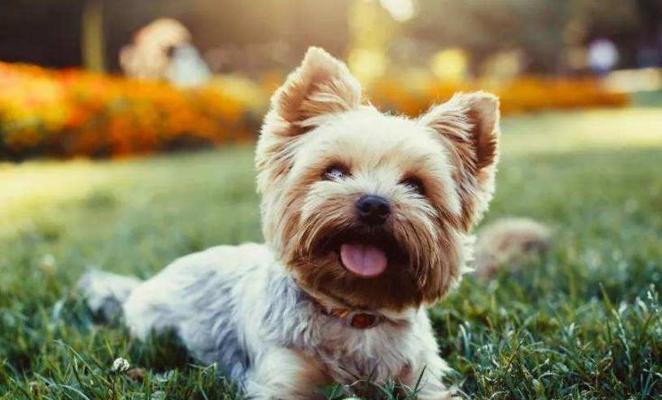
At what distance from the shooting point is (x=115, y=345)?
13.1 ft

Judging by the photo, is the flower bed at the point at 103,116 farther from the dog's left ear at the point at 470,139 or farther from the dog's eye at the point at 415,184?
Result: the dog's eye at the point at 415,184

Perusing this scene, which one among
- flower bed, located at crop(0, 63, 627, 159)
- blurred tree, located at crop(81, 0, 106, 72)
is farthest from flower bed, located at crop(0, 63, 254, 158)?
blurred tree, located at crop(81, 0, 106, 72)

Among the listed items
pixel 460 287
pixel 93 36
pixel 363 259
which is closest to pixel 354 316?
pixel 363 259

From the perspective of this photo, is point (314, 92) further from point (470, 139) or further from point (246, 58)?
point (246, 58)

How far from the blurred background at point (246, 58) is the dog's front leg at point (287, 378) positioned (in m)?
1.50

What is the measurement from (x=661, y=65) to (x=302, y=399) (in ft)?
206

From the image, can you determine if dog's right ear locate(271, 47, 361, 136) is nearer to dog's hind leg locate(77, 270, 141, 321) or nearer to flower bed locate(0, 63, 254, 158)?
dog's hind leg locate(77, 270, 141, 321)

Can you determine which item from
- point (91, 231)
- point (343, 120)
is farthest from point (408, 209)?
point (91, 231)

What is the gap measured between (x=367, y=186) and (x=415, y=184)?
282 millimetres

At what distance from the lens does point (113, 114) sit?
15688mm

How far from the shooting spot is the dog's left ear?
371cm

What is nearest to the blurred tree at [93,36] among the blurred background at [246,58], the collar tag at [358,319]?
the blurred background at [246,58]

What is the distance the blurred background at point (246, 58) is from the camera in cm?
1566

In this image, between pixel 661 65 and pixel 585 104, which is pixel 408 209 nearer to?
pixel 585 104
